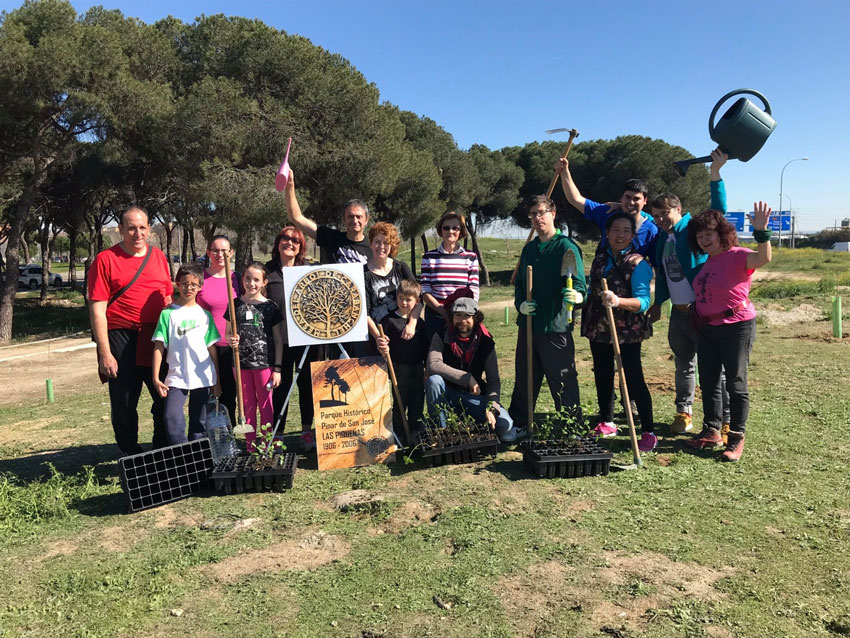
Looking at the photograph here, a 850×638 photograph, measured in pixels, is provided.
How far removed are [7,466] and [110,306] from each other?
222cm

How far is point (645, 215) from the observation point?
545 cm

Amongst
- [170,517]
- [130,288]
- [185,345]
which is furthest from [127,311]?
[170,517]

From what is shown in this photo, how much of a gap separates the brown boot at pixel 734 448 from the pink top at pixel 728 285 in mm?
941

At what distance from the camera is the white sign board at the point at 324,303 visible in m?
4.89

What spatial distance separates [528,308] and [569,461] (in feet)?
4.27

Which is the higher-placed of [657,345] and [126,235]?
[126,235]

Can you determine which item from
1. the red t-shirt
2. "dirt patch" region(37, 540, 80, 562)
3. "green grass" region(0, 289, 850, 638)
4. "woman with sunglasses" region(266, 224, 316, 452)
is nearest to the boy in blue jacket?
"green grass" region(0, 289, 850, 638)

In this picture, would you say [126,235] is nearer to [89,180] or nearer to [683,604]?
[683,604]

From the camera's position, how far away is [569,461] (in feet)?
14.4

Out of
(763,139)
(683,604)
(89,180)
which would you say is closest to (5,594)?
(683,604)

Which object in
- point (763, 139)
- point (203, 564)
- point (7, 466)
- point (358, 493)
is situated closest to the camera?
point (203, 564)

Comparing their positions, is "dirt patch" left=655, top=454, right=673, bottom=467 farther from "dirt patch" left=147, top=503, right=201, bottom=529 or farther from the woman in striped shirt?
"dirt patch" left=147, top=503, right=201, bottom=529

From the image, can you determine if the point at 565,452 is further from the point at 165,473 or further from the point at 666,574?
the point at 165,473

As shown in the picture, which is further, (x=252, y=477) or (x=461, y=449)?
(x=461, y=449)
